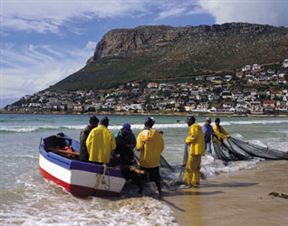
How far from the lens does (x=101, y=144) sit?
951cm

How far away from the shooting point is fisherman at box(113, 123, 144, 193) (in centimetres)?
973

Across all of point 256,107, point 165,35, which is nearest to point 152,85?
point 256,107

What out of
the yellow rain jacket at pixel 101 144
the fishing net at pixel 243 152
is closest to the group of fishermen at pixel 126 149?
the yellow rain jacket at pixel 101 144

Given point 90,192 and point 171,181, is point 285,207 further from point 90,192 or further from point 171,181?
point 90,192

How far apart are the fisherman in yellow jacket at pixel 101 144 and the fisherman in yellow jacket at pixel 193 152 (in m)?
2.19

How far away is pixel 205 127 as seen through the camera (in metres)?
15.0

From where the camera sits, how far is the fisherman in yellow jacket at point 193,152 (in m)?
10.8

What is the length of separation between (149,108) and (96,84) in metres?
23.8

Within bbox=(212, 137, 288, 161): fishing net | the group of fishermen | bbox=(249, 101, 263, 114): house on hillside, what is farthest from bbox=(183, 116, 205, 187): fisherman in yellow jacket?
bbox=(249, 101, 263, 114): house on hillside

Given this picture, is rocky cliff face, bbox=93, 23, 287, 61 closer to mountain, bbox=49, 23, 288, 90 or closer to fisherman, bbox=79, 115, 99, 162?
mountain, bbox=49, 23, 288, 90

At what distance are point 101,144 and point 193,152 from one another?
2514mm

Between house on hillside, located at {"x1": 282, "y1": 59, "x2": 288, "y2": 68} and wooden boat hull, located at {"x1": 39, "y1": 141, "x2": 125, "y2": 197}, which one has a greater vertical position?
house on hillside, located at {"x1": 282, "y1": 59, "x2": 288, "y2": 68}

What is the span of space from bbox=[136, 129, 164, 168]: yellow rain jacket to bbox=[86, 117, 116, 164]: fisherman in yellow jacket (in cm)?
60

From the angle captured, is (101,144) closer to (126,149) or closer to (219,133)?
(126,149)
